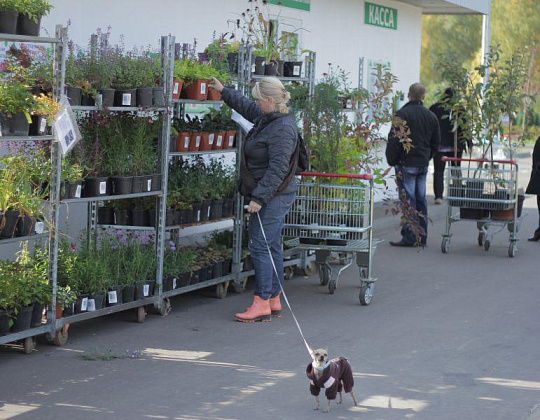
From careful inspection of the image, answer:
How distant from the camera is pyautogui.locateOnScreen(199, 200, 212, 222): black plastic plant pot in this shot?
9570 mm

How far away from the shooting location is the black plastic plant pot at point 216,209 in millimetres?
9742

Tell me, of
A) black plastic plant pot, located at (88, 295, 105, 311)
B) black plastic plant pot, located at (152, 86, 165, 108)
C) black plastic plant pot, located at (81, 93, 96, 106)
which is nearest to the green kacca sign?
black plastic plant pot, located at (152, 86, 165, 108)

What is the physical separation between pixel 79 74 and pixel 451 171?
6733mm

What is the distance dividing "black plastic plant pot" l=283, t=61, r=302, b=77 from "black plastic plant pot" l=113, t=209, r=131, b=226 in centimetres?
279

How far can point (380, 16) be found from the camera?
18859 mm

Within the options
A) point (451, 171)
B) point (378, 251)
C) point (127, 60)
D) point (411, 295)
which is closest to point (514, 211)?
point (451, 171)

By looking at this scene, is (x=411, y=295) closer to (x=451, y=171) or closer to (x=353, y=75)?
(x=451, y=171)

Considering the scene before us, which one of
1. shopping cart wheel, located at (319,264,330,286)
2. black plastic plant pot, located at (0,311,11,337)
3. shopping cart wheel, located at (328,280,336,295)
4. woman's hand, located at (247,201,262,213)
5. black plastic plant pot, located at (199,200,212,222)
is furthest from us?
shopping cart wheel, located at (319,264,330,286)

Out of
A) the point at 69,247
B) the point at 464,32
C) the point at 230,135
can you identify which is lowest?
the point at 69,247

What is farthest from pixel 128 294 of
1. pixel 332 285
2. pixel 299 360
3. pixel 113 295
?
pixel 332 285

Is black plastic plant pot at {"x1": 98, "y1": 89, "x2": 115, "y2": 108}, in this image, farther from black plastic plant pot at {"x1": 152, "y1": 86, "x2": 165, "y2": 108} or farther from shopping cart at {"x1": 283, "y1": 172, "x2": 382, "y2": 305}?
shopping cart at {"x1": 283, "y1": 172, "x2": 382, "y2": 305}

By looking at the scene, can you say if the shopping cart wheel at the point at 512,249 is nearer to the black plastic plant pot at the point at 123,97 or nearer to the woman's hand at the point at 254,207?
the woman's hand at the point at 254,207

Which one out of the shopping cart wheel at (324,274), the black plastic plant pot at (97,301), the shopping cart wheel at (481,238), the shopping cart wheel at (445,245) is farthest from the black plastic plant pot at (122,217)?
the shopping cart wheel at (481,238)

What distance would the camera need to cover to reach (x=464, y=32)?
229 feet
